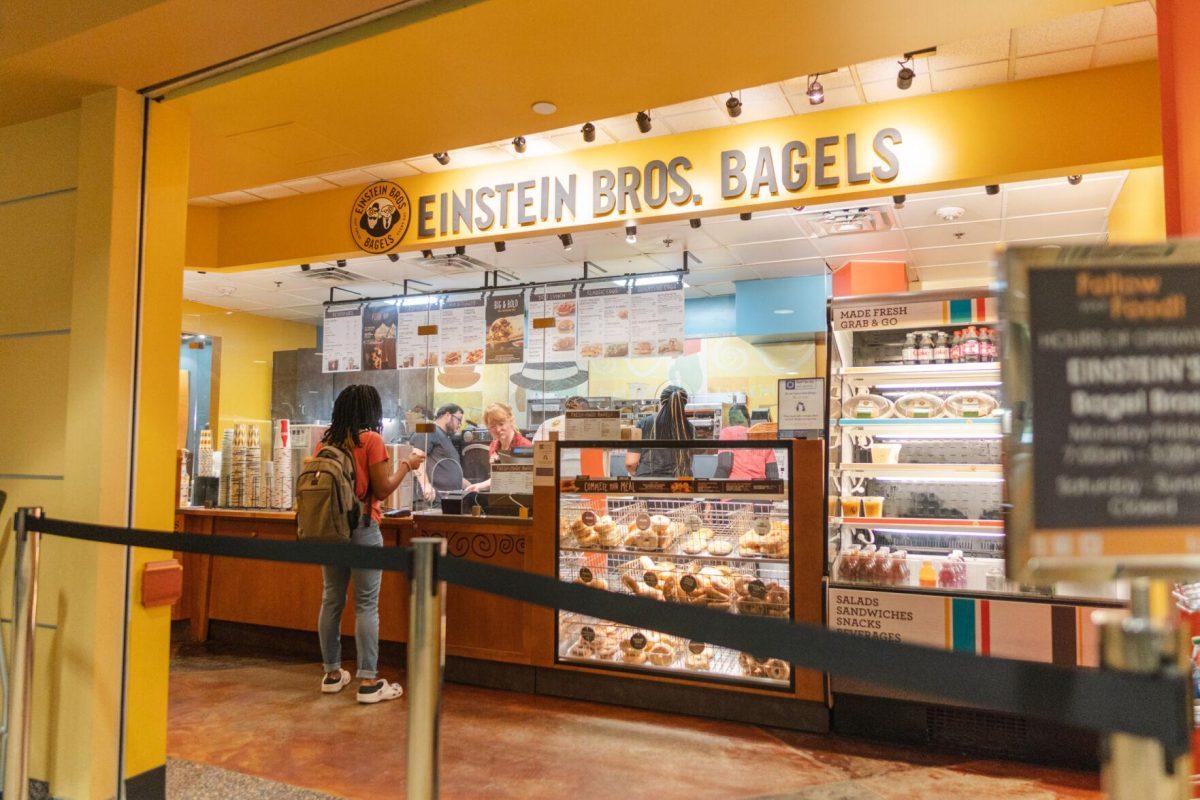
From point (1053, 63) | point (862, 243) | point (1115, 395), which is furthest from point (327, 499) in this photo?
point (862, 243)

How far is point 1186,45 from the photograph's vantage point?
2412 millimetres

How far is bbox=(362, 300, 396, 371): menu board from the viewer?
7633mm

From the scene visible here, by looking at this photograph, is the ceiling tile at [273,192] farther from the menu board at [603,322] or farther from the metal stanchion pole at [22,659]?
the metal stanchion pole at [22,659]

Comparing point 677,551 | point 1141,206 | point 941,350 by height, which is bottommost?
point 677,551

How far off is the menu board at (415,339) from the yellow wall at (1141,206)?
5.43 meters

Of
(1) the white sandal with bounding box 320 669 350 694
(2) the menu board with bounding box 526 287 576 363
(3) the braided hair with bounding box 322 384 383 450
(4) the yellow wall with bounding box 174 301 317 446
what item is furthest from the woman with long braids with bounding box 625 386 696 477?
(4) the yellow wall with bounding box 174 301 317 446

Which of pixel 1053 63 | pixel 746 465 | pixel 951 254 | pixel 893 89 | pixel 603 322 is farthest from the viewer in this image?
pixel 951 254

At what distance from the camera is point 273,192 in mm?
6180

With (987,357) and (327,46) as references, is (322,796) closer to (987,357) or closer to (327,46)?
(327,46)

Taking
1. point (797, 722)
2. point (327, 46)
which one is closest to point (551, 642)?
point (797, 722)

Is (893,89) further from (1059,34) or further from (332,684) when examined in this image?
(332,684)

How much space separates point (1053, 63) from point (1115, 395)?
388 cm

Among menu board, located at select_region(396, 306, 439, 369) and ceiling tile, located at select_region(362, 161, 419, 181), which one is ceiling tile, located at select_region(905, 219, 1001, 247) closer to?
ceiling tile, located at select_region(362, 161, 419, 181)

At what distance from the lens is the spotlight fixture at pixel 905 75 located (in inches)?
159
